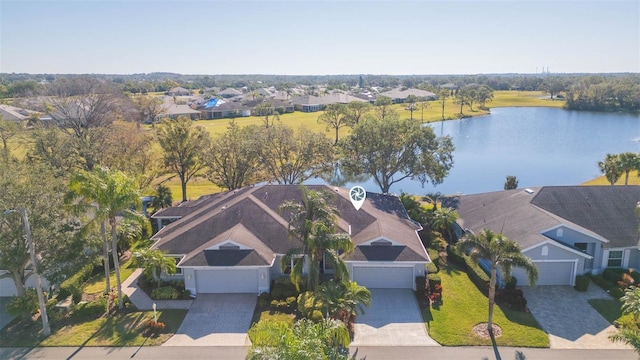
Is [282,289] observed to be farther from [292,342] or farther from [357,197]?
[292,342]

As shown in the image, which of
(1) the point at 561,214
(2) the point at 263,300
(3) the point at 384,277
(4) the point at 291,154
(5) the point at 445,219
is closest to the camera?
(2) the point at 263,300

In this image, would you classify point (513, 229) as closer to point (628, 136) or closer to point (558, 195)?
point (558, 195)

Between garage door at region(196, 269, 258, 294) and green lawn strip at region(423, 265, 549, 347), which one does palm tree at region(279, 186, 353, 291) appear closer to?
garage door at region(196, 269, 258, 294)

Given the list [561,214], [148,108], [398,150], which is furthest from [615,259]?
[148,108]

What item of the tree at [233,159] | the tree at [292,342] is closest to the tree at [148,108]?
the tree at [233,159]

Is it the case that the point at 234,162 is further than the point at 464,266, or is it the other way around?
the point at 234,162

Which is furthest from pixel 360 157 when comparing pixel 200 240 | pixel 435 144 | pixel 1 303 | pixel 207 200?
pixel 1 303
